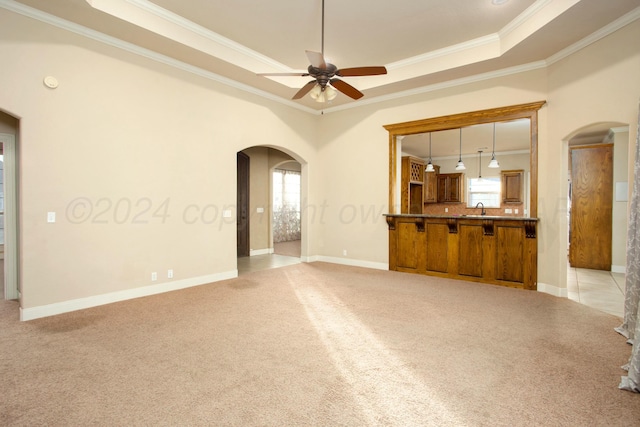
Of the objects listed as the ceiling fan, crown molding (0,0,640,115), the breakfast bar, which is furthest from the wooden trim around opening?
the ceiling fan

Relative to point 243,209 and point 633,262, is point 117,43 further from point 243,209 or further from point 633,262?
point 633,262

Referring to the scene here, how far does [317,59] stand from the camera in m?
3.35

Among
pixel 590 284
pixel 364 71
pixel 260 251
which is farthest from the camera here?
pixel 260 251

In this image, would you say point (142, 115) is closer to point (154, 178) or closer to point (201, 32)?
point (154, 178)

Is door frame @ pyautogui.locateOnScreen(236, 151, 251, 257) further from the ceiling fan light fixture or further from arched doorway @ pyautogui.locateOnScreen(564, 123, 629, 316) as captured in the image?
arched doorway @ pyautogui.locateOnScreen(564, 123, 629, 316)

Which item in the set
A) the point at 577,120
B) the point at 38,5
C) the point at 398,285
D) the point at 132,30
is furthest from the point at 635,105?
the point at 38,5

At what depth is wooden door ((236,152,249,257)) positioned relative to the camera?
805 cm

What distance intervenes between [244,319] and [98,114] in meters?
2.97

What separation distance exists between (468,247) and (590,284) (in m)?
1.95

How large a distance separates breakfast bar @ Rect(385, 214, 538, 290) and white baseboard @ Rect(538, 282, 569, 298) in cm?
10

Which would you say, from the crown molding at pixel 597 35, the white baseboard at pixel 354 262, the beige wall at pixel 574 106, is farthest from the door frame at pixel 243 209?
the crown molding at pixel 597 35

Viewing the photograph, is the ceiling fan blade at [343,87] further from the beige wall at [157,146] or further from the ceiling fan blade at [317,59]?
the beige wall at [157,146]

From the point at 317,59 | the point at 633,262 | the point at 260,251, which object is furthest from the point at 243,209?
the point at 633,262

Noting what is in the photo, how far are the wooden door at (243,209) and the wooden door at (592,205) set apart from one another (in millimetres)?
6883
